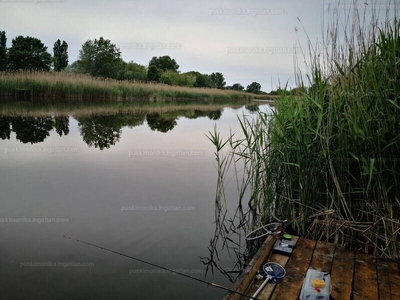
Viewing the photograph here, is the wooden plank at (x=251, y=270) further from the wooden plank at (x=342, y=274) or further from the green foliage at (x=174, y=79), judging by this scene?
the green foliage at (x=174, y=79)

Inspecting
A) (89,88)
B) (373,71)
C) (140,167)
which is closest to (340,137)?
(373,71)

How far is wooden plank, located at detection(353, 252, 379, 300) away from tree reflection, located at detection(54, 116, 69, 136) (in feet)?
25.8

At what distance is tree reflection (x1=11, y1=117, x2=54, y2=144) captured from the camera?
732cm

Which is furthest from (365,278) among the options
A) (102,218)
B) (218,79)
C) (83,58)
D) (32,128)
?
(218,79)

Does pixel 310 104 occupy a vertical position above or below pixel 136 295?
above

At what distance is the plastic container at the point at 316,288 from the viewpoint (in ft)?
5.94

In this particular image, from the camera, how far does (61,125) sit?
373 inches

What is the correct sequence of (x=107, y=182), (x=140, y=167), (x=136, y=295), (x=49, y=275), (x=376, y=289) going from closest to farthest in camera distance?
1. (x=376, y=289)
2. (x=136, y=295)
3. (x=49, y=275)
4. (x=107, y=182)
5. (x=140, y=167)

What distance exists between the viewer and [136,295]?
2.16m

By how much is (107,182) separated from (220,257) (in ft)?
8.04

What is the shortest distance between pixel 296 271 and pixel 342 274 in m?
0.33

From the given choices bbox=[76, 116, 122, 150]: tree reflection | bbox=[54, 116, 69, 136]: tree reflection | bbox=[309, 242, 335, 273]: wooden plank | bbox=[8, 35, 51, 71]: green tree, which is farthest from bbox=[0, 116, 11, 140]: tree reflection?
bbox=[8, 35, 51, 71]: green tree

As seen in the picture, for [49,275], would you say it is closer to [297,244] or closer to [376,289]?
[297,244]

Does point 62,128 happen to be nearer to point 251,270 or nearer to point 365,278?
point 251,270
